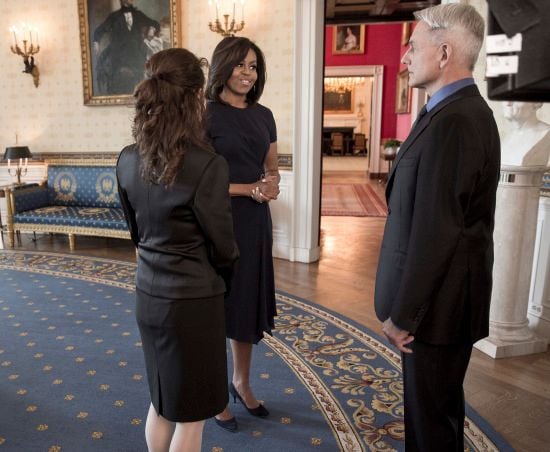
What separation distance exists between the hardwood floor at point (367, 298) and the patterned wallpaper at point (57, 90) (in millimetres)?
1340

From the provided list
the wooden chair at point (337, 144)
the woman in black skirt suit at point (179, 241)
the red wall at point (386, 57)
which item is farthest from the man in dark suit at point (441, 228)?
the wooden chair at point (337, 144)

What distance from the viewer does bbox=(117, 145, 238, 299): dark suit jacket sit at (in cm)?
136

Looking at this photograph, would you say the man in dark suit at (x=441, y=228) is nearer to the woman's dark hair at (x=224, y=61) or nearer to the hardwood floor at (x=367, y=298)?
the woman's dark hair at (x=224, y=61)

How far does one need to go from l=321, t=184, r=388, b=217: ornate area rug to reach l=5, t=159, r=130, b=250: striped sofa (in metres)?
3.41

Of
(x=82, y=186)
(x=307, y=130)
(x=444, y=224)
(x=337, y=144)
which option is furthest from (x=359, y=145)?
(x=444, y=224)

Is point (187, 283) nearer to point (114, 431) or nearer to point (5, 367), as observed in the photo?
point (114, 431)

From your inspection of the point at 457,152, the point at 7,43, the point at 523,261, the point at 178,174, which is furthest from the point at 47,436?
the point at 7,43

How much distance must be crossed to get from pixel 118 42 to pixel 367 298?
4.38 metres

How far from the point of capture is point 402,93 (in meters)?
11.1

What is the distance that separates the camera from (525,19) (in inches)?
31.4

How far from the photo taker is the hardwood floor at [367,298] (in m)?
2.41

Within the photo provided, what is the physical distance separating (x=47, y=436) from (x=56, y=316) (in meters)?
1.60

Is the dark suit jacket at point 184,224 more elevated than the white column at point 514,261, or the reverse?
the dark suit jacket at point 184,224

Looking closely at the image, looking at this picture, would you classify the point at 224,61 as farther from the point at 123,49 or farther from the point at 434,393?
the point at 123,49
